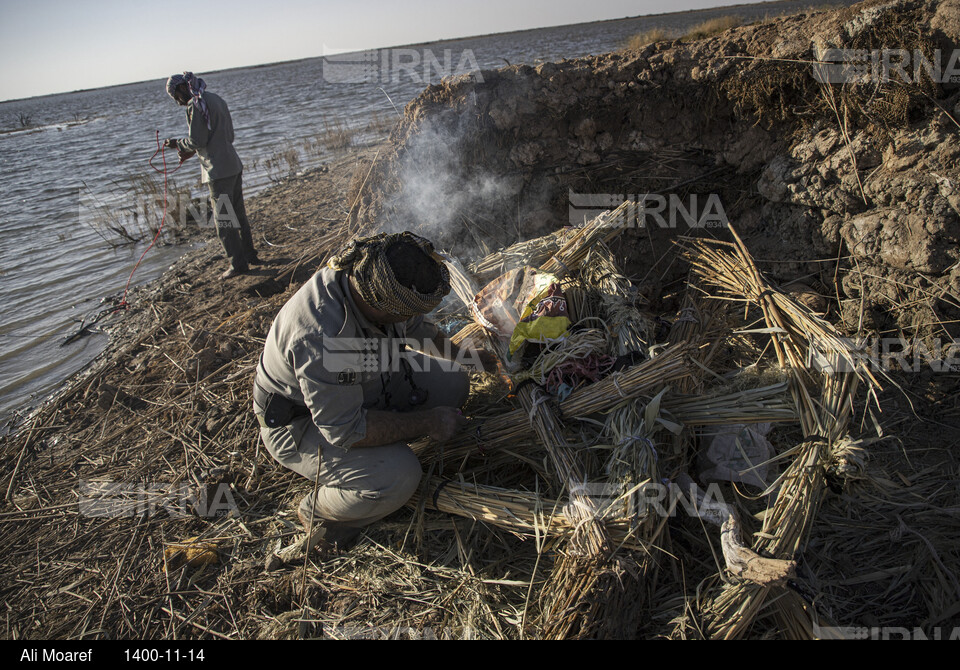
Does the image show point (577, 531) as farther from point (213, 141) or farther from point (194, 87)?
point (194, 87)

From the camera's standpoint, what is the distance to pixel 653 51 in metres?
4.07

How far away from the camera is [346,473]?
2.50 m

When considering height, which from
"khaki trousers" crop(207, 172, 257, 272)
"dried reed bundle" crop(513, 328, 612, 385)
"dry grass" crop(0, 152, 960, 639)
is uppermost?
"khaki trousers" crop(207, 172, 257, 272)

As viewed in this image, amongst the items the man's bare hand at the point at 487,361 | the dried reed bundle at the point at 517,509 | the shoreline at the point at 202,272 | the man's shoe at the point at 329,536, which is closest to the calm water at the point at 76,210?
the shoreline at the point at 202,272

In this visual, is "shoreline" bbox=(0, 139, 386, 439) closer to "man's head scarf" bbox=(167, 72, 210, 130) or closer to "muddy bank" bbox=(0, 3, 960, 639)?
"muddy bank" bbox=(0, 3, 960, 639)

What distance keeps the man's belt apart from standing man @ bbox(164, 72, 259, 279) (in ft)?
12.7

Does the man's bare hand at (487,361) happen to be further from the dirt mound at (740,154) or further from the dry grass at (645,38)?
the dry grass at (645,38)

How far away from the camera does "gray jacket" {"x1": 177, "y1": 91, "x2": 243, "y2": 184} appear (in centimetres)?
542

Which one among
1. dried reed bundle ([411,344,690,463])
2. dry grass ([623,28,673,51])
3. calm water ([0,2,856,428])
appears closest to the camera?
dried reed bundle ([411,344,690,463])

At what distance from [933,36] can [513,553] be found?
11.9 feet

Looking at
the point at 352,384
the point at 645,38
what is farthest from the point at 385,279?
the point at 645,38

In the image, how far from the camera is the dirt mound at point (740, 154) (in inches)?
115

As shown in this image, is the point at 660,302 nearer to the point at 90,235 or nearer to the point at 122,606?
the point at 122,606

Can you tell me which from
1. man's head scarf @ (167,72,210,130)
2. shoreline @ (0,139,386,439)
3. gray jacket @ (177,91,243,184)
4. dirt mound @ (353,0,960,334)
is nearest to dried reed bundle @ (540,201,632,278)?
dirt mound @ (353,0,960,334)
